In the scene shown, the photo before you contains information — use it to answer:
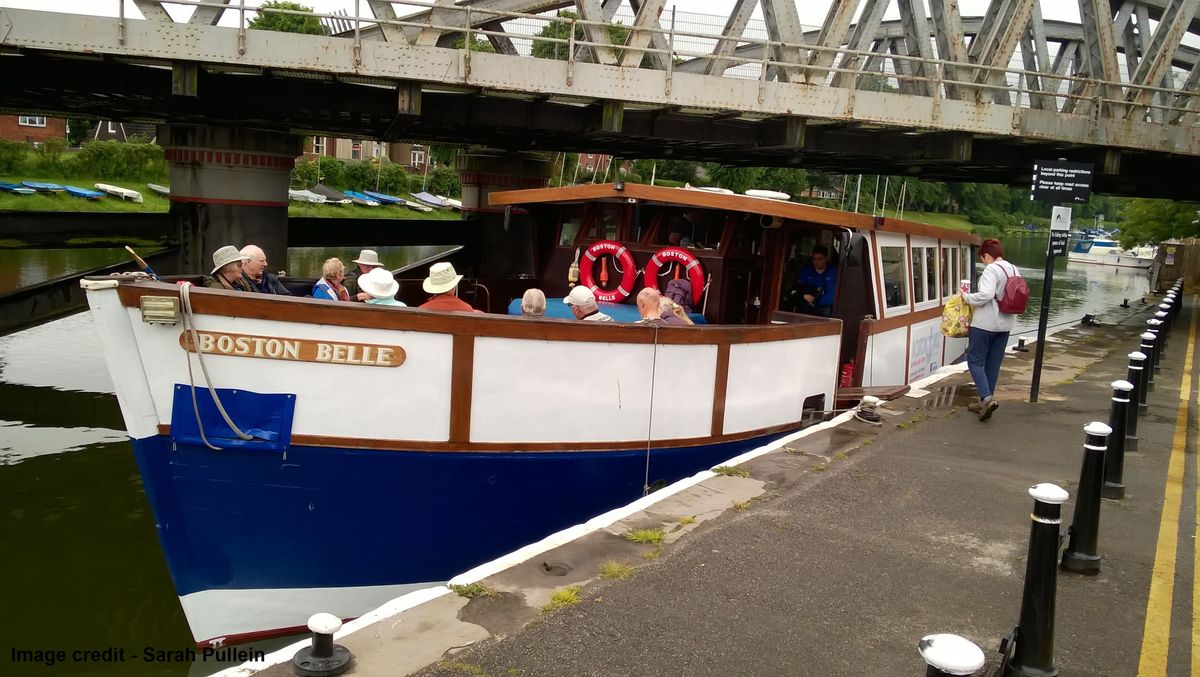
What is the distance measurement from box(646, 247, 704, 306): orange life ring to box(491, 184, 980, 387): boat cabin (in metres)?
0.01

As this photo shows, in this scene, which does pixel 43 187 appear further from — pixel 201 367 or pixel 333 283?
pixel 201 367

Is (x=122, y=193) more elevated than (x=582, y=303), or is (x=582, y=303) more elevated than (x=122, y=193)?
(x=582, y=303)

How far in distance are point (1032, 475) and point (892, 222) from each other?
3946 mm

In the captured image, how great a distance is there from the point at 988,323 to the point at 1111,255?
79.4 meters

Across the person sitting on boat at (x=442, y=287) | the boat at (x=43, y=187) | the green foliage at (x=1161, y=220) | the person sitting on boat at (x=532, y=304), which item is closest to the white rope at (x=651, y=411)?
the person sitting on boat at (x=532, y=304)

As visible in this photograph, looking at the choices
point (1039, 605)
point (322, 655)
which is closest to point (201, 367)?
point (322, 655)

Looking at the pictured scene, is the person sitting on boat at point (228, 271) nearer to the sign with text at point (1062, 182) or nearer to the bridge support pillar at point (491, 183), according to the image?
the sign with text at point (1062, 182)

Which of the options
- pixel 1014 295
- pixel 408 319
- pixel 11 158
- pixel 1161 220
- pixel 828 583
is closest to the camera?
pixel 828 583

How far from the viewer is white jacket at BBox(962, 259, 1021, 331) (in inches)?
368

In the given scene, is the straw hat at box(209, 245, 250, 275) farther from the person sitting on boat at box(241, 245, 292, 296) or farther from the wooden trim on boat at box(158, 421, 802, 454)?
the wooden trim on boat at box(158, 421, 802, 454)

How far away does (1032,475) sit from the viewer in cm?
772

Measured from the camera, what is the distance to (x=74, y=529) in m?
9.68

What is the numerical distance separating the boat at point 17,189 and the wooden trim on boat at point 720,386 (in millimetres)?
40723

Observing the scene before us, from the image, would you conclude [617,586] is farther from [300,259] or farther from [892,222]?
[300,259]
